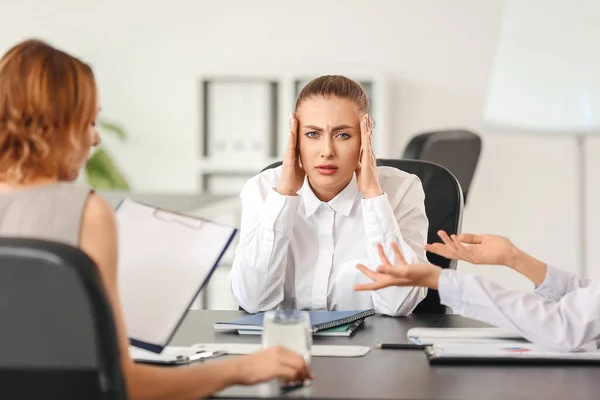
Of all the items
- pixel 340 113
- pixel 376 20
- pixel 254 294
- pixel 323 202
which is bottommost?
pixel 254 294

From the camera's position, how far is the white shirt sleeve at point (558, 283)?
178 cm

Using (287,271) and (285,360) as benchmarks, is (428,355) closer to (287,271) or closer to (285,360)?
(285,360)

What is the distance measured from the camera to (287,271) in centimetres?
236

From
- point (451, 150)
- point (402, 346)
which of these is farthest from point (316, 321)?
point (451, 150)

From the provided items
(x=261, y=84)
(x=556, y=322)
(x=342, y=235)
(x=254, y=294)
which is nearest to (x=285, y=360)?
(x=556, y=322)

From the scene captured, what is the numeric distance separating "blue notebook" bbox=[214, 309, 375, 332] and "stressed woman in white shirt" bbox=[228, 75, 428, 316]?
1.04 feet

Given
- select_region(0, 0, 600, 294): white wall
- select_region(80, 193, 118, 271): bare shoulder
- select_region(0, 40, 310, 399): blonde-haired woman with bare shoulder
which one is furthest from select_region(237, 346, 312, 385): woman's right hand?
select_region(0, 0, 600, 294): white wall

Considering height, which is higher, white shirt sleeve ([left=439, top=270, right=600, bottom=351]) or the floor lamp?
the floor lamp

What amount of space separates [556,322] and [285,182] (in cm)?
94

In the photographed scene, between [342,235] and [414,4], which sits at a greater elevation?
[414,4]

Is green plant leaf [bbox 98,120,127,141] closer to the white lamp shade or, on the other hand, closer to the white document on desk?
the white lamp shade

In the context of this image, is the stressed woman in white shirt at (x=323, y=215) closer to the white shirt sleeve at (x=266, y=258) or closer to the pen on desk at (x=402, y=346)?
the white shirt sleeve at (x=266, y=258)

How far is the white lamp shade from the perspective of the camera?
3.73 m

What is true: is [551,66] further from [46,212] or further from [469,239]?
[46,212]
